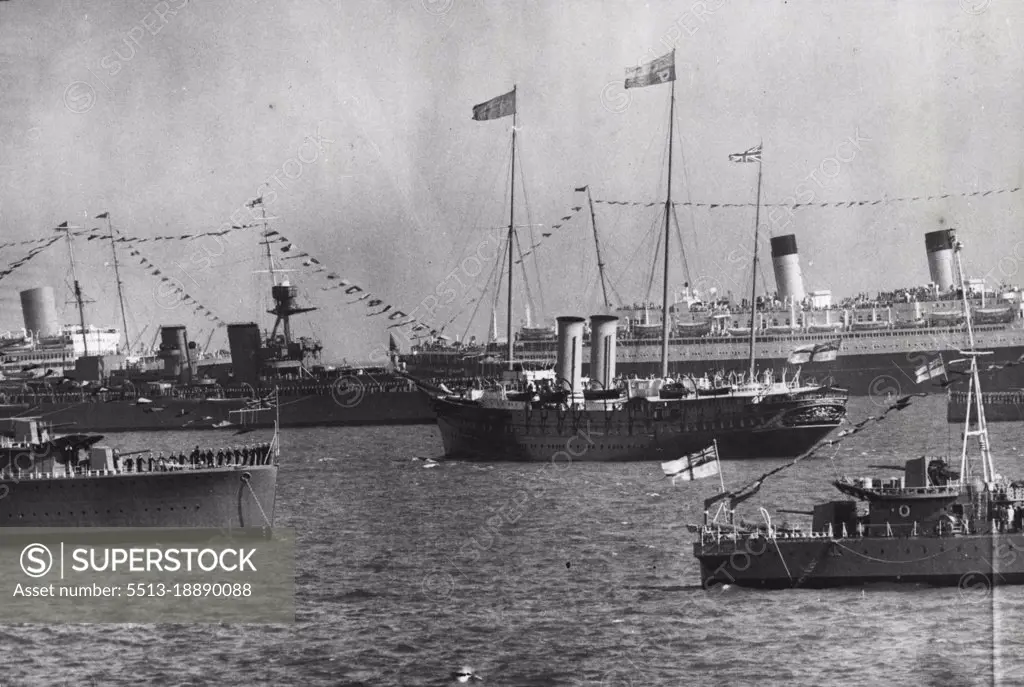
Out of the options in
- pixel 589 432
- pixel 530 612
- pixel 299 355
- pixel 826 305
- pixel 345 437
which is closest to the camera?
pixel 530 612

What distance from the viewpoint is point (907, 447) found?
2363 inches

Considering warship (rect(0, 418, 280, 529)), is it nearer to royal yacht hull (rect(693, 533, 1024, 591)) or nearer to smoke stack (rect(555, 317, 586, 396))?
royal yacht hull (rect(693, 533, 1024, 591))

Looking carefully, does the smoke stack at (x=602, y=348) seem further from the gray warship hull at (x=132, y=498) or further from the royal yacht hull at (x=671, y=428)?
the gray warship hull at (x=132, y=498)

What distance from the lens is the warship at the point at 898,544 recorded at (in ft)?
88.3

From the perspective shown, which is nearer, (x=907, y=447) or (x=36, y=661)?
(x=36, y=661)

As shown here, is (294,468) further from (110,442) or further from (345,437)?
(110,442)

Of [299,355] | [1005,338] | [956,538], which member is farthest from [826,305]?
[956,538]

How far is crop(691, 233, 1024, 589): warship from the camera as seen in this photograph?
88.3ft

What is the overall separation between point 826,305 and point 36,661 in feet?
319
